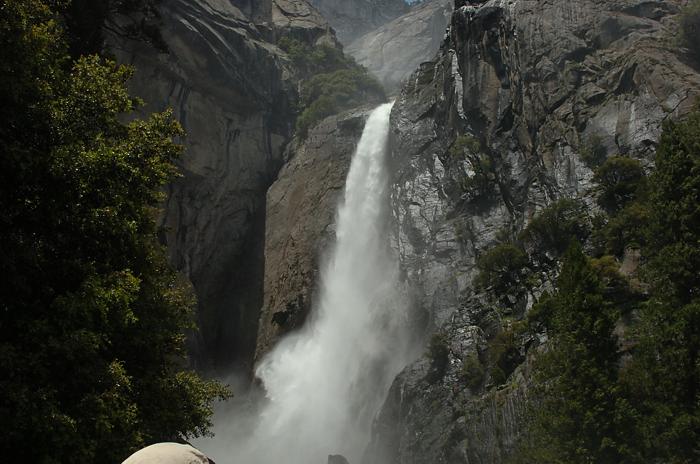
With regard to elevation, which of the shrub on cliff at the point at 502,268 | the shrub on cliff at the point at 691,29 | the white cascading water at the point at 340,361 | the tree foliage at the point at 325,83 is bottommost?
the white cascading water at the point at 340,361

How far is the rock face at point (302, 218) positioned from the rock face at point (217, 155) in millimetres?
1224

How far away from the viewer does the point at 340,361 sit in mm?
34812

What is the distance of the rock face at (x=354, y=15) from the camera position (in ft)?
406

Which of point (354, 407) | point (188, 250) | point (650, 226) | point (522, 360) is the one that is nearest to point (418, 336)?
point (354, 407)

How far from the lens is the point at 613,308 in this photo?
67.8ft

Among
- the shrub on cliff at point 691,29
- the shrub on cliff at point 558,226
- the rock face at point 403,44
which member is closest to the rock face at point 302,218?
the shrub on cliff at point 558,226

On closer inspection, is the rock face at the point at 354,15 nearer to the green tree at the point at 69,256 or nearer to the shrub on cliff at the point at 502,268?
the shrub on cliff at the point at 502,268

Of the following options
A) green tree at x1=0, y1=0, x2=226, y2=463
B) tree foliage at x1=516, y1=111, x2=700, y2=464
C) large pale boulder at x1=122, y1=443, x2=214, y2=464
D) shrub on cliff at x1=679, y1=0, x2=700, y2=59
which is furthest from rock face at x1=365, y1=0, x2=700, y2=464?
large pale boulder at x1=122, y1=443, x2=214, y2=464

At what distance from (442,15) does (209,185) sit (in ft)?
251

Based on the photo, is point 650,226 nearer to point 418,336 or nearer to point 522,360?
point 522,360

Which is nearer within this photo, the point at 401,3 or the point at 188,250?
→ the point at 188,250

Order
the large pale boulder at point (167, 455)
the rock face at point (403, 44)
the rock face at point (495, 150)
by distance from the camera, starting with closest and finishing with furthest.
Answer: the large pale boulder at point (167, 455), the rock face at point (495, 150), the rock face at point (403, 44)

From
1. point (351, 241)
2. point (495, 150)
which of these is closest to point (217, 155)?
point (351, 241)

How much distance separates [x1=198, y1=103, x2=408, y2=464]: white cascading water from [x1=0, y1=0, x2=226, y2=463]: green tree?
68.4ft
